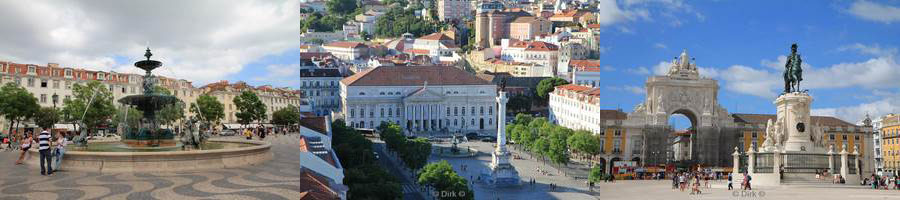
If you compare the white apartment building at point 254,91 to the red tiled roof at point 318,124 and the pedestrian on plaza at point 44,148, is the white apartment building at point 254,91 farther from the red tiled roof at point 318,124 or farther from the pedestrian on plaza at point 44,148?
the red tiled roof at point 318,124

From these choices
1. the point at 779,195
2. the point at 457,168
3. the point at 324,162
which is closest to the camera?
the point at 324,162

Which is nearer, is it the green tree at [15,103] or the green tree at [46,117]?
the green tree at [15,103]

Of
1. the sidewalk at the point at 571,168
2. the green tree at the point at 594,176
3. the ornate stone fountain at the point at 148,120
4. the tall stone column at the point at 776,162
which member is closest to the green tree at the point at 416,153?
the sidewalk at the point at 571,168

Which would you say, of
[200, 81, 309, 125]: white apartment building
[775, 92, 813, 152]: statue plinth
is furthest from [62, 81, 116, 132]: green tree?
[775, 92, 813, 152]: statue plinth

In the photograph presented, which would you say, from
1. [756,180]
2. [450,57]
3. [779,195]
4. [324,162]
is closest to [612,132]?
[756,180]

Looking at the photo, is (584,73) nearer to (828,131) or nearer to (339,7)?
(339,7)

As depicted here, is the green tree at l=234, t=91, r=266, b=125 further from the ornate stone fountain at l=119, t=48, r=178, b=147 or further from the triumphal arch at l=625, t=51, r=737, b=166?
the triumphal arch at l=625, t=51, r=737, b=166

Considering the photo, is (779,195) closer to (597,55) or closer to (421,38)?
(597,55)

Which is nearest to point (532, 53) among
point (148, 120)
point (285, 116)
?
point (148, 120)
